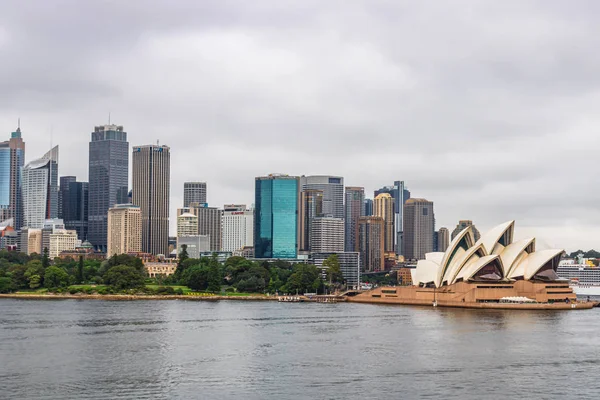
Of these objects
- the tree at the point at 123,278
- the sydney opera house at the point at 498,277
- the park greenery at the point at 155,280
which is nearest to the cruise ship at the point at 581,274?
the park greenery at the point at 155,280

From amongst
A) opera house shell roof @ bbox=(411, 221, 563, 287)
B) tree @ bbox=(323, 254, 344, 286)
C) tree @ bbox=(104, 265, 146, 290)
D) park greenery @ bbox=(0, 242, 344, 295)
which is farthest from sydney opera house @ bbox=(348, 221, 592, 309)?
tree @ bbox=(323, 254, 344, 286)

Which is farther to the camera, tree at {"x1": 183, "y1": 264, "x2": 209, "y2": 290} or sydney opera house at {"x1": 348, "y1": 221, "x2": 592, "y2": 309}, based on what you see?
tree at {"x1": 183, "y1": 264, "x2": 209, "y2": 290}

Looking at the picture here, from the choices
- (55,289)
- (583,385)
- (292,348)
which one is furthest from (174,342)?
(55,289)

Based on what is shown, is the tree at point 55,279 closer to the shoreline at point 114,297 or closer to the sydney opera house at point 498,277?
the shoreline at point 114,297

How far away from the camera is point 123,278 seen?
11562cm

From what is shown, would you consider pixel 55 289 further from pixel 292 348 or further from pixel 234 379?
pixel 234 379

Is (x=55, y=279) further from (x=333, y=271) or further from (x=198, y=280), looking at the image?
(x=333, y=271)

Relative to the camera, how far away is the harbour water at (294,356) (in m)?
39.8

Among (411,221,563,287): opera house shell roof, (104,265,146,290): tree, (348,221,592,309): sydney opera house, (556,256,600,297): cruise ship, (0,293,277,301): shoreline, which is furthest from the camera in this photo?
(556,256,600,297): cruise ship

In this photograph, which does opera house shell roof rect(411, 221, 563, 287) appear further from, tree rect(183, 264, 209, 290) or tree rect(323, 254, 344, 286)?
tree rect(323, 254, 344, 286)

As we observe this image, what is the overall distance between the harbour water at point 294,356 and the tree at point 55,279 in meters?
36.6

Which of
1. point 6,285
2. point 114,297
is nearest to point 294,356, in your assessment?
point 114,297

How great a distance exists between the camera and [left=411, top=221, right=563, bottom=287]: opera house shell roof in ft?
322

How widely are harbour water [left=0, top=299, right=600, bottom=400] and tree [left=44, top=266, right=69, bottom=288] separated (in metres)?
36.6
